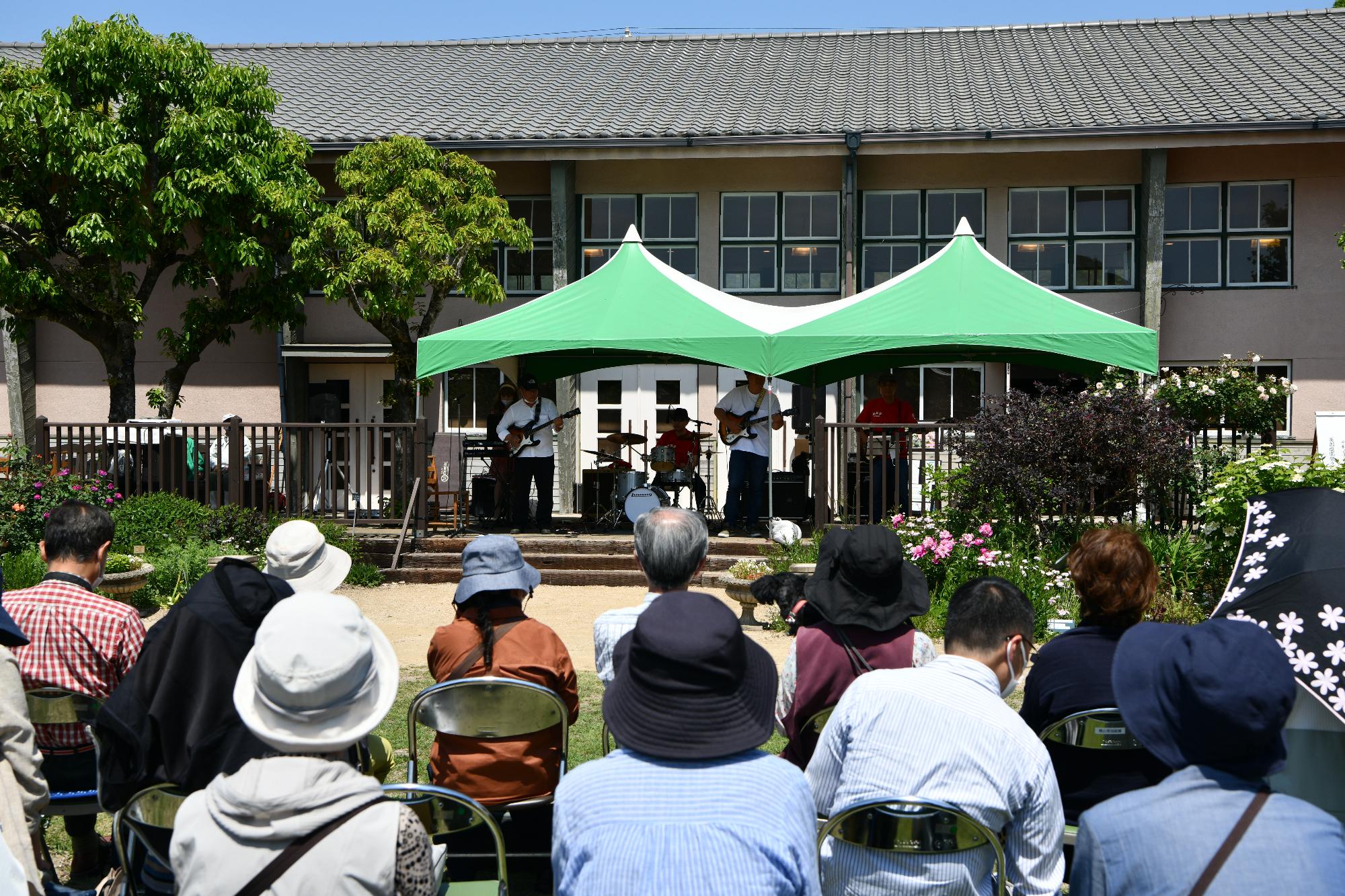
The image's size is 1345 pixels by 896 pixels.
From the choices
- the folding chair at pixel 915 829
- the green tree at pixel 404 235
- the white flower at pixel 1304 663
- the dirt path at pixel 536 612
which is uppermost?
the green tree at pixel 404 235

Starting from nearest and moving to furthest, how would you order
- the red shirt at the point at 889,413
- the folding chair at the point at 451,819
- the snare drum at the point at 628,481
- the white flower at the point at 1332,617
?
1. the folding chair at the point at 451,819
2. the white flower at the point at 1332,617
3. the red shirt at the point at 889,413
4. the snare drum at the point at 628,481

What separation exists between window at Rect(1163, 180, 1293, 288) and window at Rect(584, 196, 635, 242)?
7436 mm

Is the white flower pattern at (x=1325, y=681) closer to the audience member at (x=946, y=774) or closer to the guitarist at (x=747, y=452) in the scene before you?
the audience member at (x=946, y=774)

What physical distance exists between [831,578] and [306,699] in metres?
1.88

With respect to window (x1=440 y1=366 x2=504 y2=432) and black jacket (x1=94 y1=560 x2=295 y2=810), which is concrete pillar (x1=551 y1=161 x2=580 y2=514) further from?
black jacket (x1=94 y1=560 x2=295 y2=810)

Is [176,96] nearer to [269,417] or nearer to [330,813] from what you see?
[269,417]

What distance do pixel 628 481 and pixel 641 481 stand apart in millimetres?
167

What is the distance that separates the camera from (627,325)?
442 inches

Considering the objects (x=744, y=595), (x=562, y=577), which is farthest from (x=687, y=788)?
(x=562, y=577)

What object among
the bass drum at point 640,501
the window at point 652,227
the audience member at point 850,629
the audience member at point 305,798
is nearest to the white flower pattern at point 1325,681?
the audience member at point 850,629

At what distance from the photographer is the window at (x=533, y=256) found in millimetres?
17703

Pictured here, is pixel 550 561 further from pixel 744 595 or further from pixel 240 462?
pixel 744 595

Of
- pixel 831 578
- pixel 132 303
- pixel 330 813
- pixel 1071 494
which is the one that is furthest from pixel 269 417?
pixel 330 813

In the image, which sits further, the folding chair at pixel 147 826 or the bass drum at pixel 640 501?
the bass drum at pixel 640 501
